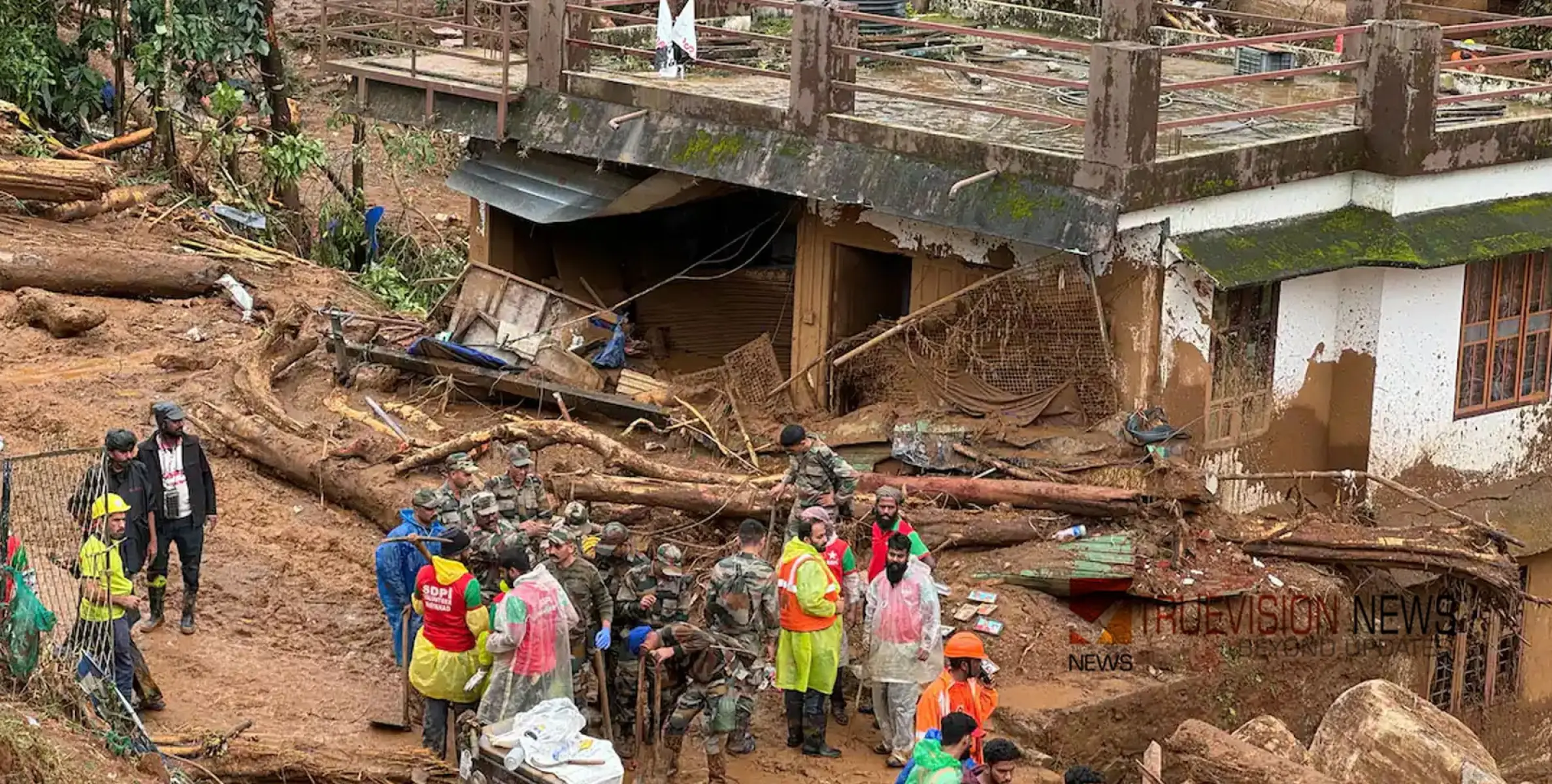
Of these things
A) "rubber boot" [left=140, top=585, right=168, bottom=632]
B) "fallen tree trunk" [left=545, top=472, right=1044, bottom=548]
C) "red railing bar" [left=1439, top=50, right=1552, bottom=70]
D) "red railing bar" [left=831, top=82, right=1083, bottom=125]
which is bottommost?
"rubber boot" [left=140, top=585, right=168, bottom=632]

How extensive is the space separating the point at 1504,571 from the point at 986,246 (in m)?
4.38

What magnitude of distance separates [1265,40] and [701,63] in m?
4.66

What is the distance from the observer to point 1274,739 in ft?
42.7

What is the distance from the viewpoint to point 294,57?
34.2 meters

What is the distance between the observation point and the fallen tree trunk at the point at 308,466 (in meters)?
16.5

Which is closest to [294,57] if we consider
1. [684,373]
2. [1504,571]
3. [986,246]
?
[684,373]

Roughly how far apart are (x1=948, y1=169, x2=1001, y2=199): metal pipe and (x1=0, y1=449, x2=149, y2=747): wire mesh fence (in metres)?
6.11

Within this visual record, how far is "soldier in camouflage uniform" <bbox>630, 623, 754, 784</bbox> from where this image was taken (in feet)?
40.8

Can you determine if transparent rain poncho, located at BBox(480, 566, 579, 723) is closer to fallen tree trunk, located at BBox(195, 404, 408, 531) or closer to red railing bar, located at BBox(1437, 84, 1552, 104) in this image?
→ fallen tree trunk, located at BBox(195, 404, 408, 531)

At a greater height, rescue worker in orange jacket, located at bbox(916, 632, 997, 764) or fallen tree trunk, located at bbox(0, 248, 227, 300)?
fallen tree trunk, located at bbox(0, 248, 227, 300)

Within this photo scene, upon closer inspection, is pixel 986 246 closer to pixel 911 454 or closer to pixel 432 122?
pixel 911 454

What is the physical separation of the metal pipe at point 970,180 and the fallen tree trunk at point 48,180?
35.3 feet

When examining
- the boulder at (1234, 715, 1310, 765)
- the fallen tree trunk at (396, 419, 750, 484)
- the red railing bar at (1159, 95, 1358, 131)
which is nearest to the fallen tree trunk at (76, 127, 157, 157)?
the fallen tree trunk at (396, 419, 750, 484)

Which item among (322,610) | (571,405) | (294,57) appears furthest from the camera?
(294,57)
